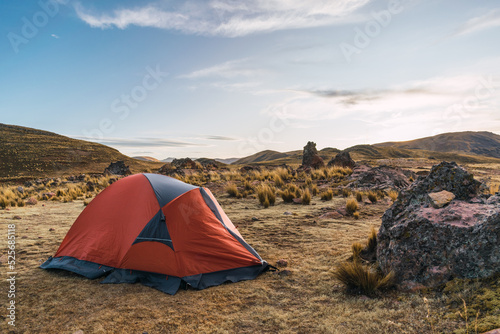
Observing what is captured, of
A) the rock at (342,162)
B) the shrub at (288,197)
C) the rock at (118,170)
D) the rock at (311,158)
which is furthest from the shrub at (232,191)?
the rock at (118,170)

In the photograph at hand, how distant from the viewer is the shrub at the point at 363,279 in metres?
3.99

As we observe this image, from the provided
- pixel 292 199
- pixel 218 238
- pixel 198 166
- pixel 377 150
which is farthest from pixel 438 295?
Result: pixel 377 150

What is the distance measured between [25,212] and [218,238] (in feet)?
35.9

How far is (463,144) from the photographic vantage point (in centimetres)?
15300

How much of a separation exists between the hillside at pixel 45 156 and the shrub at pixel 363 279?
185ft

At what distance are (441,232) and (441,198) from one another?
31.5 inches

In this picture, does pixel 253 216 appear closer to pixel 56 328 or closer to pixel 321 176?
pixel 56 328

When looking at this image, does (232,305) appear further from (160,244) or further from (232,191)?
(232,191)

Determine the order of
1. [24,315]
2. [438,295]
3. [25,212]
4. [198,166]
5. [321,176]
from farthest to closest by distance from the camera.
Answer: [198,166] < [321,176] < [25,212] < [24,315] < [438,295]

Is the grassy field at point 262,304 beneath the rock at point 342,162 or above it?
beneath

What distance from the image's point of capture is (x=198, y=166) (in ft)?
100

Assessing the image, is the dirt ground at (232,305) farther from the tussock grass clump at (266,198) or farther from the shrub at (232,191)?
the shrub at (232,191)

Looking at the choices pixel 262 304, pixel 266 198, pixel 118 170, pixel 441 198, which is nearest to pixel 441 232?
pixel 441 198

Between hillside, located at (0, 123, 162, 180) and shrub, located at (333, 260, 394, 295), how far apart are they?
56.4m
